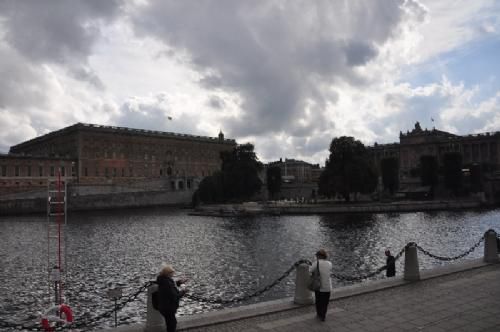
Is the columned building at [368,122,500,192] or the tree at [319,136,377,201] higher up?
the columned building at [368,122,500,192]

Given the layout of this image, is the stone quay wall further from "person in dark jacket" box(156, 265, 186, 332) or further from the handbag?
the handbag

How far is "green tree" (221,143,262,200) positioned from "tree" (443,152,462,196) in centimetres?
3521

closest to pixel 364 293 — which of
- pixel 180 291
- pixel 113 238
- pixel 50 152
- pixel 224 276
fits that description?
pixel 180 291

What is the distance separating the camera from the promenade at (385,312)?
8984mm

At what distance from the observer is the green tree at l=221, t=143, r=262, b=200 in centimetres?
7619

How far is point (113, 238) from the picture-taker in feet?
116

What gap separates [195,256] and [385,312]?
17.7 metres

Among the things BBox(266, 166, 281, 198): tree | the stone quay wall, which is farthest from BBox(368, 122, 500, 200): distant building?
the stone quay wall

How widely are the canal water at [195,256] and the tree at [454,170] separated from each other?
3936cm

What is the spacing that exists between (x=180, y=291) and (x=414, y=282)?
7795mm

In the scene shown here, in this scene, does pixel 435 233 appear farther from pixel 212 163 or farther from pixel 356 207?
pixel 212 163

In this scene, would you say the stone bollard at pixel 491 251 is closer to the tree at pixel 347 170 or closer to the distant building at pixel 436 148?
the tree at pixel 347 170

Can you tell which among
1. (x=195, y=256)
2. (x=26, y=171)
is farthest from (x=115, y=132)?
(x=195, y=256)

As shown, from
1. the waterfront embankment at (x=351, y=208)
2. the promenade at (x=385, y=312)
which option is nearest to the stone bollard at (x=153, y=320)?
the promenade at (x=385, y=312)
